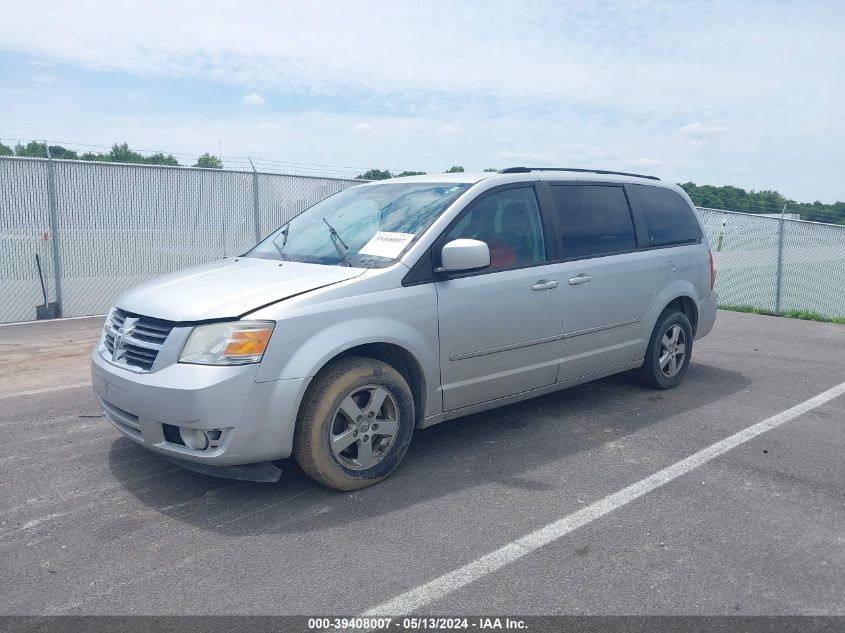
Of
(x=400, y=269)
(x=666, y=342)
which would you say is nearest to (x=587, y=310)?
(x=666, y=342)

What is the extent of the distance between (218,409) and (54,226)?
8.14 m

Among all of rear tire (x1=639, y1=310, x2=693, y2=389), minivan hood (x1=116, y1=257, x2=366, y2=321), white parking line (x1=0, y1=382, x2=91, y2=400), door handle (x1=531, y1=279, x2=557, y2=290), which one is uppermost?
minivan hood (x1=116, y1=257, x2=366, y2=321)

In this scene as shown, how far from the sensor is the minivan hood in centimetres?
391

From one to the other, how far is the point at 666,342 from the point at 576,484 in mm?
2547

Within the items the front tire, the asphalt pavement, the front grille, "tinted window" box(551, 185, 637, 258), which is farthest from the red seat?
the front grille

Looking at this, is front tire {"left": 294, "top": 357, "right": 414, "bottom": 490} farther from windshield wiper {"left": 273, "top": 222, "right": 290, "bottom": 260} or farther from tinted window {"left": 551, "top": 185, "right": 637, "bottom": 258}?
tinted window {"left": 551, "top": 185, "right": 637, "bottom": 258}

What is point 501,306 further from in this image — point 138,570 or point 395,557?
point 138,570

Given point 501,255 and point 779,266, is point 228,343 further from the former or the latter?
point 779,266

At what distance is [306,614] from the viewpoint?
2.96 metres

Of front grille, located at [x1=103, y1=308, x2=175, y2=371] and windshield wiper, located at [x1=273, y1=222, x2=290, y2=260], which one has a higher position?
windshield wiper, located at [x1=273, y1=222, x2=290, y2=260]

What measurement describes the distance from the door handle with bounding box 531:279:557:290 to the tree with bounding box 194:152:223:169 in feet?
28.1

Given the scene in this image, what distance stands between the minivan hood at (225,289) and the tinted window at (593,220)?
6.07 feet

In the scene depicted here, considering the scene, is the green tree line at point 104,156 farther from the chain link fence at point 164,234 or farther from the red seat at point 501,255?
the red seat at point 501,255

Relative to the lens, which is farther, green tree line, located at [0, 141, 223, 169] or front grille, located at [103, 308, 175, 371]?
green tree line, located at [0, 141, 223, 169]
